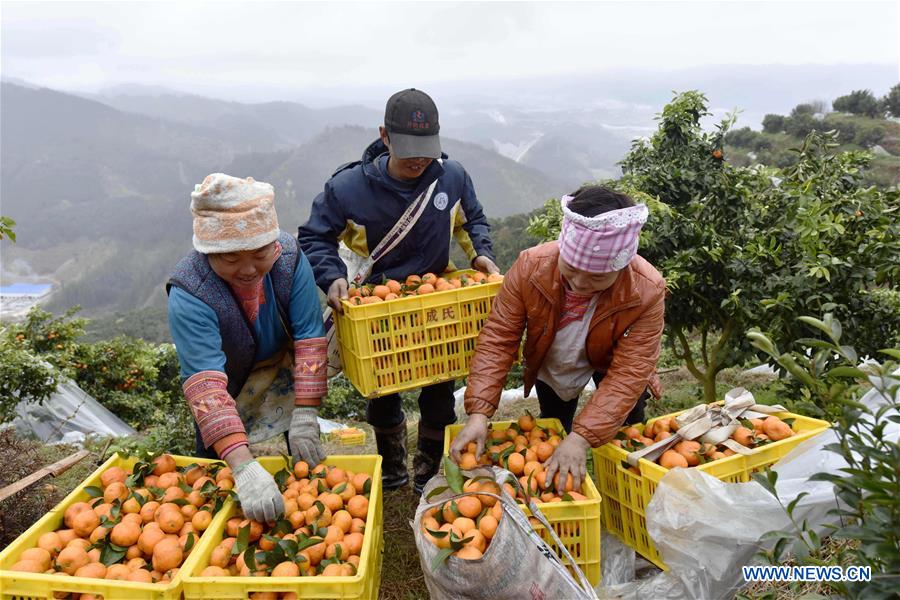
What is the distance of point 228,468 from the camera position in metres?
2.71

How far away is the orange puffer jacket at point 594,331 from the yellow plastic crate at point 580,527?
35 cm

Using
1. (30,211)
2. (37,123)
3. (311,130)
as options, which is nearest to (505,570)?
(30,211)

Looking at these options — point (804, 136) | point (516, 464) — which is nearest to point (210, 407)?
point (516, 464)

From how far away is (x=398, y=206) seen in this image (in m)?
3.25

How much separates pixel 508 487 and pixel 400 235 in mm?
1430

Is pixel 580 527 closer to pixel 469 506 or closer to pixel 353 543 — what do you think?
pixel 469 506

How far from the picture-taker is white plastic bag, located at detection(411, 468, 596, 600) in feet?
6.68

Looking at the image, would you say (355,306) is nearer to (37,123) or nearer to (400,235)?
(400,235)

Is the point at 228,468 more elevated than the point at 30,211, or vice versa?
the point at 228,468

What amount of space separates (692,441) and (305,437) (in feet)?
5.56

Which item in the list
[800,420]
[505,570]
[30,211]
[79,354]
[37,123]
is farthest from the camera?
[37,123]

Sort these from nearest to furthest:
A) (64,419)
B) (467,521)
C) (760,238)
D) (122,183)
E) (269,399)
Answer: (467,521)
(269,399)
(760,238)
(64,419)
(122,183)

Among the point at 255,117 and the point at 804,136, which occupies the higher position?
the point at 804,136

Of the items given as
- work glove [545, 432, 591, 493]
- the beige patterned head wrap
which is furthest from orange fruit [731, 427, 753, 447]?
the beige patterned head wrap
